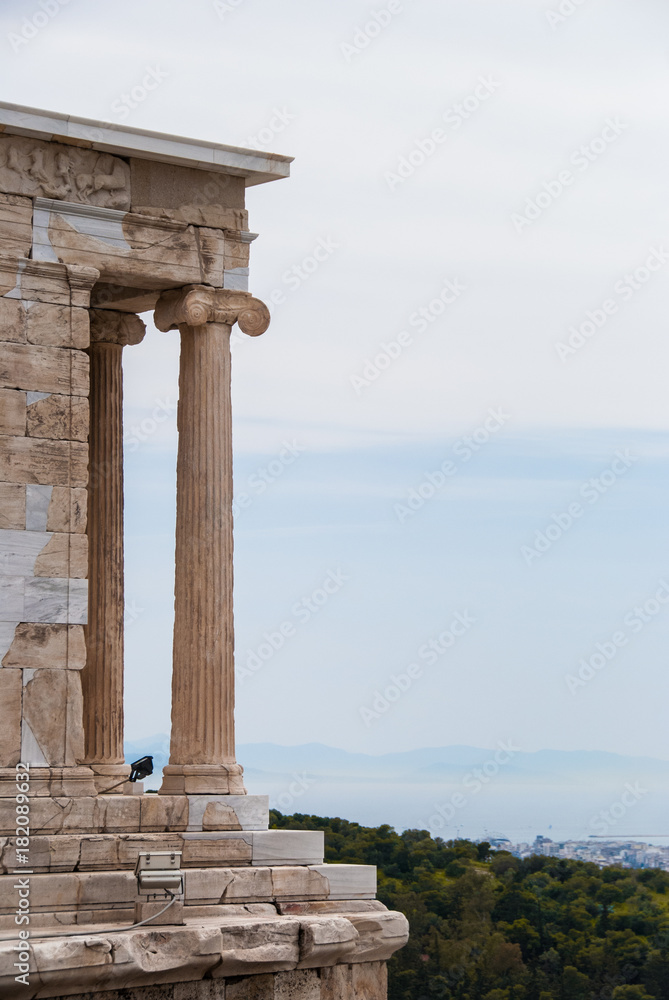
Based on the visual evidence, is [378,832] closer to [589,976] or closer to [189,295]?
[589,976]

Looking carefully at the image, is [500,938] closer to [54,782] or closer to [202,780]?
[202,780]

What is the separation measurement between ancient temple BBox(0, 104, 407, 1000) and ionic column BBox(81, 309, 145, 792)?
0.05 metres

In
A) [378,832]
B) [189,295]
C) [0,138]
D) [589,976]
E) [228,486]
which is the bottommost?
[589,976]

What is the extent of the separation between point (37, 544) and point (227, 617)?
13.4 ft

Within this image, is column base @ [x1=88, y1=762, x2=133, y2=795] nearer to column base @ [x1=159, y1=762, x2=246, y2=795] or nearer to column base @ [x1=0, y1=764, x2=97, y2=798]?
column base @ [x1=159, y1=762, x2=246, y2=795]

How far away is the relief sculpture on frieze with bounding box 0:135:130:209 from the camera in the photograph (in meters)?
30.5

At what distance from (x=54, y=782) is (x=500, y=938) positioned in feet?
205

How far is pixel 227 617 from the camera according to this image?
31547mm

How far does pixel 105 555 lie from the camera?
3388 centimetres

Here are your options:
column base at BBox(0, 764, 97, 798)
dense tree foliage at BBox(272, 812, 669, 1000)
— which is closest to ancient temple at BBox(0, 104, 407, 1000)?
column base at BBox(0, 764, 97, 798)

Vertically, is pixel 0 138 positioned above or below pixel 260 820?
above

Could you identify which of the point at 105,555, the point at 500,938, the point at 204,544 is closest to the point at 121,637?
the point at 105,555

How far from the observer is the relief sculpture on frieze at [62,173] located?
30.5 metres

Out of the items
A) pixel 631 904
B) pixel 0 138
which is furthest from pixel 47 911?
pixel 631 904
